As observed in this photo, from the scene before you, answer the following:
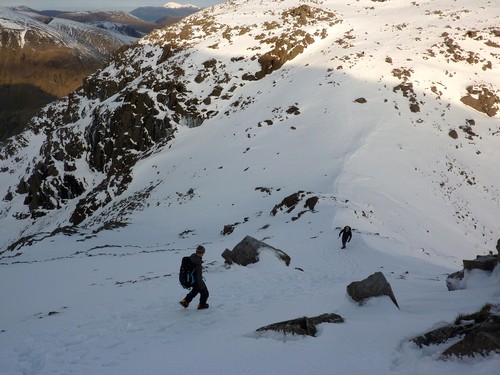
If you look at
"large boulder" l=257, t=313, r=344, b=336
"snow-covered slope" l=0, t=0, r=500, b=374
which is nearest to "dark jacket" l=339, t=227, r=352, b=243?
"snow-covered slope" l=0, t=0, r=500, b=374

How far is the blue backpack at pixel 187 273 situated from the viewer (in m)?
10.0

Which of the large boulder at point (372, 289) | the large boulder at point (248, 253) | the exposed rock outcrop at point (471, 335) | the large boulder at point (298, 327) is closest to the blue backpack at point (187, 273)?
the large boulder at point (298, 327)

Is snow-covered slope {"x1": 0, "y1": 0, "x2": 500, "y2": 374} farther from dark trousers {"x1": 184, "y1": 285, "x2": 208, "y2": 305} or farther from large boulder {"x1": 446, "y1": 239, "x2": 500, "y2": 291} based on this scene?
large boulder {"x1": 446, "y1": 239, "x2": 500, "y2": 291}

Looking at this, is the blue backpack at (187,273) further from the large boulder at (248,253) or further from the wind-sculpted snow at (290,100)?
the wind-sculpted snow at (290,100)

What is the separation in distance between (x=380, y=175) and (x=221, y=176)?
14891 millimetres

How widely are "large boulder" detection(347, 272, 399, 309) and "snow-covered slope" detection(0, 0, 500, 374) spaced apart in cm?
32

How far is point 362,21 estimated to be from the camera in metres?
59.7

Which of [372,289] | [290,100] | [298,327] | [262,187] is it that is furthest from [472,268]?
[290,100]

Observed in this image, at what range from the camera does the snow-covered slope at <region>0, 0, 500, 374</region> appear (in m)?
8.41

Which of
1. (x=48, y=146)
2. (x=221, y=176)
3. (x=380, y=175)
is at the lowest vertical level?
(x=48, y=146)

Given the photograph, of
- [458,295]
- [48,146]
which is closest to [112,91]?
[48,146]

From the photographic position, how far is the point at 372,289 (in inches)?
387

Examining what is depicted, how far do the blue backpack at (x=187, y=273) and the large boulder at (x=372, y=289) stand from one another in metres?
4.20

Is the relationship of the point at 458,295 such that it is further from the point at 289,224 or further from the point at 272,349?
the point at 289,224
